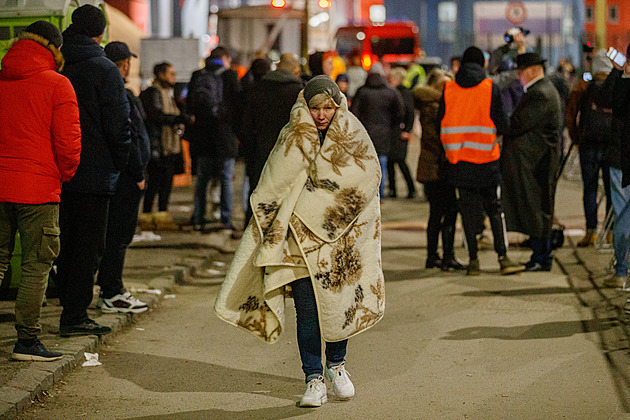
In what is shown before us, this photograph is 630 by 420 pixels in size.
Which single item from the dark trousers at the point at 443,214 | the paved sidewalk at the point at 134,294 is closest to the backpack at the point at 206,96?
the paved sidewalk at the point at 134,294

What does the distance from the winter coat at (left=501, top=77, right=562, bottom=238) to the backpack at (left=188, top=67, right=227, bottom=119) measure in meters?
3.90

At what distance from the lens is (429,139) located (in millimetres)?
10234

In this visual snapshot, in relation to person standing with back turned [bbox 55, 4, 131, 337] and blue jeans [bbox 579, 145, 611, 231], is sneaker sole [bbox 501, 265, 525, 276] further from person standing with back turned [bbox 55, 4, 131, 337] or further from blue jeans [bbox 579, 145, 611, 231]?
person standing with back turned [bbox 55, 4, 131, 337]

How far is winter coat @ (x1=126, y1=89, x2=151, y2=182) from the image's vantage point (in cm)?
739

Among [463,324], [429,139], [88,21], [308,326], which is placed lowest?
[463,324]

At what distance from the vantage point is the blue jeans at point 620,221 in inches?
334

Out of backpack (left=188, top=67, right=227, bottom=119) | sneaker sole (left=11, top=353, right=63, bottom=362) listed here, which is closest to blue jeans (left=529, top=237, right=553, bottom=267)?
backpack (left=188, top=67, right=227, bottom=119)

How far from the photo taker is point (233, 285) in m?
5.39

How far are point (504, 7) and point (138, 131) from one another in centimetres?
3847

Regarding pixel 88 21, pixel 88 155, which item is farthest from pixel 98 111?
pixel 88 21

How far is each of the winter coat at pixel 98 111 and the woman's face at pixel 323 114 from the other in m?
1.98

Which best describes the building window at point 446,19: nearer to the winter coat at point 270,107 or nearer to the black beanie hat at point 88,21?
the winter coat at point 270,107

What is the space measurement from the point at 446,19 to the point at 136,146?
→ 184 feet

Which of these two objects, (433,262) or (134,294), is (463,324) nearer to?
(433,262)
